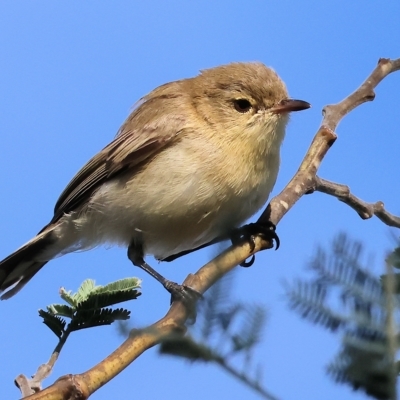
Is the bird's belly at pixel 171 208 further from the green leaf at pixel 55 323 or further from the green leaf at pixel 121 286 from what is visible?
the green leaf at pixel 55 323

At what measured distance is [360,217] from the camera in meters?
3.81

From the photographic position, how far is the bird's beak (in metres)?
3.96

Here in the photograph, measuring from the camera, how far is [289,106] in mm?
3980

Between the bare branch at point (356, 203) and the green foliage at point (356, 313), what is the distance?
8.05 ft

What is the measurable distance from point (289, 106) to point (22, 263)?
88.7 inches

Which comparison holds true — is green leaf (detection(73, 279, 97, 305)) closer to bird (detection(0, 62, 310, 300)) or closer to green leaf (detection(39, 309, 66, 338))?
green leaf (detection(39, 309, 66, 338))

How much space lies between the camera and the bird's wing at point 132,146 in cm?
414

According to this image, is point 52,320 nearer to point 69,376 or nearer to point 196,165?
point 69,376

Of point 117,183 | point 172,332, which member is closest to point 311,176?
point 117,183

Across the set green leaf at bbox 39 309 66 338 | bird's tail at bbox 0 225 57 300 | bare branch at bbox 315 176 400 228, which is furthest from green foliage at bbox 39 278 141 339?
bird's tail at bbox 0 225 57 300

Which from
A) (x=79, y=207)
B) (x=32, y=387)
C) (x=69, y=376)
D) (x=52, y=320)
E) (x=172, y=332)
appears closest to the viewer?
(x=172, y=332)

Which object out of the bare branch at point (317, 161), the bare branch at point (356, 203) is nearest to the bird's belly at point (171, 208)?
the bare branch at point (317, 161)

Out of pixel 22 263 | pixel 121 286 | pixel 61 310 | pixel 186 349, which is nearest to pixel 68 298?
pixel 61 310

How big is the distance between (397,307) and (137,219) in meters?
2.98
